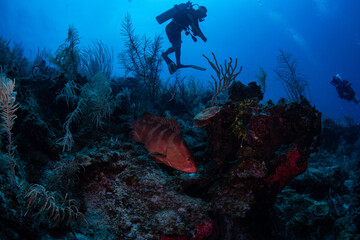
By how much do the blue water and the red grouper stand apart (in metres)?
72.9

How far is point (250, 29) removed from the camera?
132 metres

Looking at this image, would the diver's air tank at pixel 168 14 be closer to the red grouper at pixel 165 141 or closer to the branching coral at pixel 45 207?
the red grouper at pixel 165 141

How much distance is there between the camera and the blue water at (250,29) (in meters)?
86.9

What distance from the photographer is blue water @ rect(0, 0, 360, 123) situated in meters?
86.9

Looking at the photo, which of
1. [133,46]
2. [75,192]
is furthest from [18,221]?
[133,46]

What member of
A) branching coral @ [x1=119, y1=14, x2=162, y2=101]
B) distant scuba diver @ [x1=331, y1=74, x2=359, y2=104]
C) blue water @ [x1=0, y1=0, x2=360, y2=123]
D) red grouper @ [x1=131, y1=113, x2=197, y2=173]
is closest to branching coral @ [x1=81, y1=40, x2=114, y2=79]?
branching coral @ [x1=119, y1=14, x2=162, y2=101]

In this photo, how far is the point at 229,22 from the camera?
5310 inches

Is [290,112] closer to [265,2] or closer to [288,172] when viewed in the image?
[288,172]

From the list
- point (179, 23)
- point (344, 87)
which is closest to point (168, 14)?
point (179, 23)

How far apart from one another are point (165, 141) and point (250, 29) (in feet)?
503

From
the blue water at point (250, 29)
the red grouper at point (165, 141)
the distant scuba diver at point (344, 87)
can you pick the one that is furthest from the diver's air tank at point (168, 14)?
the blue water at point (250, 29)

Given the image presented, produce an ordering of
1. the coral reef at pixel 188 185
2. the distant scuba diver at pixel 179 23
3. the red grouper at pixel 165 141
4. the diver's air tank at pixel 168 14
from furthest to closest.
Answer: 1. the diver's air tank at pixel 168 14
2. the distant scuba diver at pixel 179 23
3. the red grouper at pixel 165 141
4. the coral reef at pixel 188 185

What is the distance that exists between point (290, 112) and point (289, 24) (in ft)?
479

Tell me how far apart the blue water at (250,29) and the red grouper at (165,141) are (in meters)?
72.9
